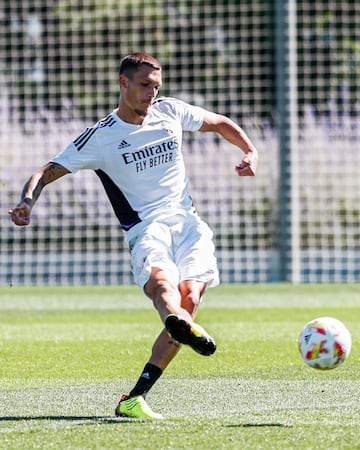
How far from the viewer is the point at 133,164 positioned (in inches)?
244

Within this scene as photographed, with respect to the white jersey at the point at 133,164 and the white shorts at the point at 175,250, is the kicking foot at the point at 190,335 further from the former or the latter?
the white jersey at the point at 133,164

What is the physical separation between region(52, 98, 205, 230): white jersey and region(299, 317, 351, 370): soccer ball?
1.06 meters

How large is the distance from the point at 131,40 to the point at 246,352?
14199 millimetres

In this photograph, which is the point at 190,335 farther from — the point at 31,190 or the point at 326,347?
the point at 31,190

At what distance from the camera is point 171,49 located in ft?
66.2

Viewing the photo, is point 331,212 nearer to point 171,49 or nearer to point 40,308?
point 171,49

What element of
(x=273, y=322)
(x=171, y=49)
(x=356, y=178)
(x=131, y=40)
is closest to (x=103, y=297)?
(x=273, y=322)

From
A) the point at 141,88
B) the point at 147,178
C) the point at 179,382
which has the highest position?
the point at 141,88

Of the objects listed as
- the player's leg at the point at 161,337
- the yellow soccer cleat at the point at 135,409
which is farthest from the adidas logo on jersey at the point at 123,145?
the yellow soccer cleat at the point at 135,409

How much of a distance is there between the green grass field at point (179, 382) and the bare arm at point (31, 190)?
3.17ft

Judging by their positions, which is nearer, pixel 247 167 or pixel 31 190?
pixel 31 190

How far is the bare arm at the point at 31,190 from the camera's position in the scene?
5758 mm

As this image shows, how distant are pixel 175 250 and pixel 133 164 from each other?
1.69 ft

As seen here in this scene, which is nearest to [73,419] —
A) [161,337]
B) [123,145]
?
[161,337]
